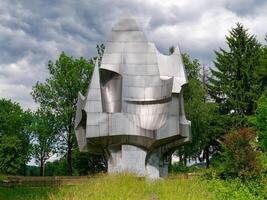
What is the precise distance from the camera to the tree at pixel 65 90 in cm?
3669

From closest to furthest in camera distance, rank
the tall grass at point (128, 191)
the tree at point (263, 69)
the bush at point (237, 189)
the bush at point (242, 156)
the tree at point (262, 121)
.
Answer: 1. the tall grass at point (128, 191)
2. the bush at point (237, 189)
3. the bush at point (242, 156)
4. the tree at point (262, 121)
5. the tree at point (263, 69)

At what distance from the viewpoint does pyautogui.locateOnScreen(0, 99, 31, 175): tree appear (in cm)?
3984

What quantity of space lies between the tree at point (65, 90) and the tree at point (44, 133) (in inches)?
21.0

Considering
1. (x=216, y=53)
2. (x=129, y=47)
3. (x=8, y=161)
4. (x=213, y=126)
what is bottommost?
(x=8, y=161)

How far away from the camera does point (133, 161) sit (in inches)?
734

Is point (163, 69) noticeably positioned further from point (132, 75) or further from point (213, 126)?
point (213, 126)

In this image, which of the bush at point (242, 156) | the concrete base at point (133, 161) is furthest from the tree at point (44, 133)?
the bush at point (242, 156)

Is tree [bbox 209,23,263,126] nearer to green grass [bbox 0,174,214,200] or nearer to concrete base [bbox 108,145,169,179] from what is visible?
concrete base [bbox 108,145,169,179]

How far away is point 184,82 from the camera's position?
1983cm

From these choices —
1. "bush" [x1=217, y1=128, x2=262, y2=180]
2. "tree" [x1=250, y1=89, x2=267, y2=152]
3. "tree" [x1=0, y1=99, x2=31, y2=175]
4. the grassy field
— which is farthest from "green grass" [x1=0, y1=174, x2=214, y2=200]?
"tree" [x1=0, y1=99, x2=31, y2=175]

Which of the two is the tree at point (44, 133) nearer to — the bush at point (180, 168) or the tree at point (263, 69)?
the bush at point (180, 168)

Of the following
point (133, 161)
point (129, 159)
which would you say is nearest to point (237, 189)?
point (133, 161)

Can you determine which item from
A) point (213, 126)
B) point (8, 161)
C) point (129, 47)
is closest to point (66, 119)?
point (8, 161)

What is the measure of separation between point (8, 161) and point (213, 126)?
1648cm
